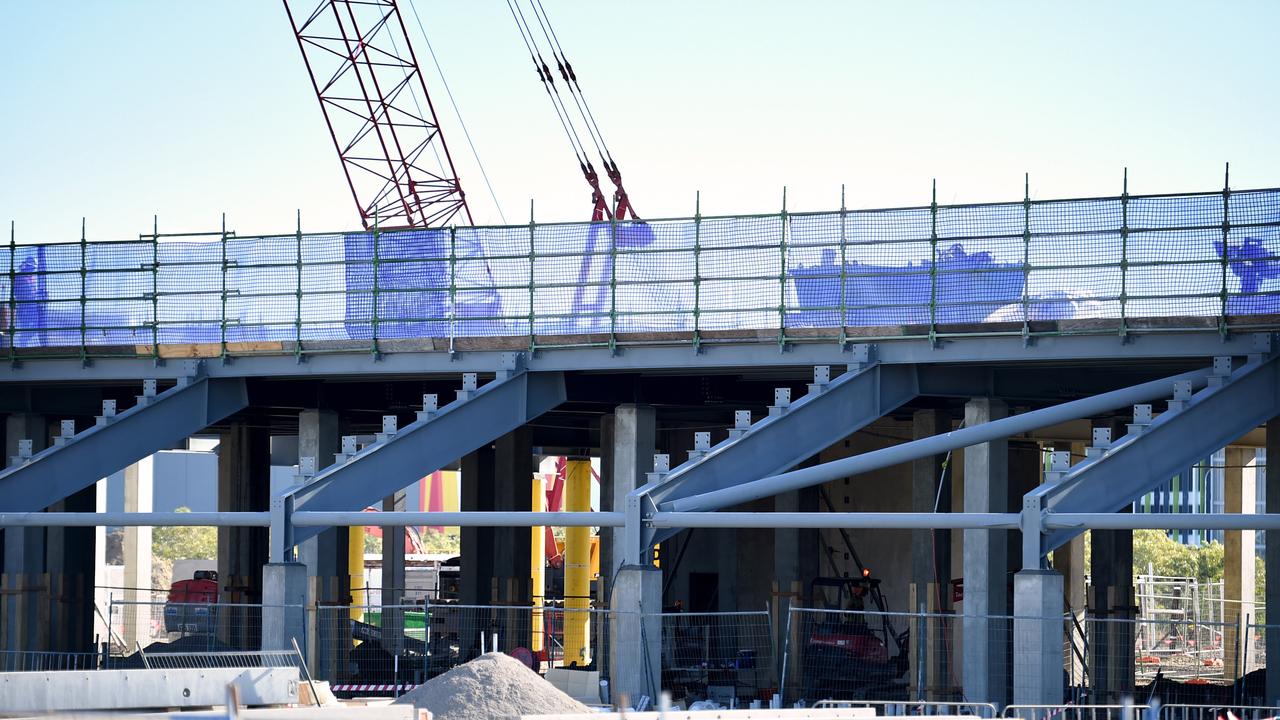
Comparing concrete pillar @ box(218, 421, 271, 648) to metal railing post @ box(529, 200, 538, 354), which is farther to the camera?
concrete pillar @ box(218, 421, 271, 648)

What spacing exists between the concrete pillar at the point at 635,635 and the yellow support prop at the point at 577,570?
16.9m

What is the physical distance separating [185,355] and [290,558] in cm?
580

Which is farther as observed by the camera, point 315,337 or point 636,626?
point 315,337

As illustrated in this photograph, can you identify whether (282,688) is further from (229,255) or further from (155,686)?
(229,255)

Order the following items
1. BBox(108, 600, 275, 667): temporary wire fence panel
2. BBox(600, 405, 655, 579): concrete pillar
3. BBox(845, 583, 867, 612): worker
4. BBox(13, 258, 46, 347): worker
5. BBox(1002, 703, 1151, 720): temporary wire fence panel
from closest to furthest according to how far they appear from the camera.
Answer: BBox(1002, 703, 1151, 720): temporary wire fence panel, BBox(600, 405, 655, 579): concrete pillar, BBox(108, 600, 275, 667): temporary wire fence panel, BBox(13, 258, 46, 347): worker, BBox(845, 583, 867, 612): worker

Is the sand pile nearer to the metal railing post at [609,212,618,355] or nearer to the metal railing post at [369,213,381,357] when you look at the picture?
the metal railing post at [609,212,618,355]

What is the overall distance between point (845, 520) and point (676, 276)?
20.7 ft

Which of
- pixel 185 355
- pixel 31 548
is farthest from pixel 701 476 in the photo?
pixel 31 548

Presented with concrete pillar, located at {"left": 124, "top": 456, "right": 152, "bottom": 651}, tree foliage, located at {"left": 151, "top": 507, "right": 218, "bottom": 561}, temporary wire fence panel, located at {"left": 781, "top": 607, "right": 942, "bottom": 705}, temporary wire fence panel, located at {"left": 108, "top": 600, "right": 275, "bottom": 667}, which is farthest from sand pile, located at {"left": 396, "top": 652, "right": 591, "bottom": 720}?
tree foliage, located at {"left": 151, "top": 507, "right": 218, "bottom": 561}

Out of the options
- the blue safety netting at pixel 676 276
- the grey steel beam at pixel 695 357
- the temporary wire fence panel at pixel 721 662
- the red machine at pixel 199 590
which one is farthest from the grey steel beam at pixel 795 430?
the red machine at pixel 199 590

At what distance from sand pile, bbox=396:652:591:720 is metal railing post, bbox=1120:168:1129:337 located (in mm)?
10788

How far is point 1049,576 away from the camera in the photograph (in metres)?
23.1

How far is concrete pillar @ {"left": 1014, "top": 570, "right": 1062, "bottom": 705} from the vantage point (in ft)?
75.4

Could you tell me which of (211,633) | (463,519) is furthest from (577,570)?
(463,519)
